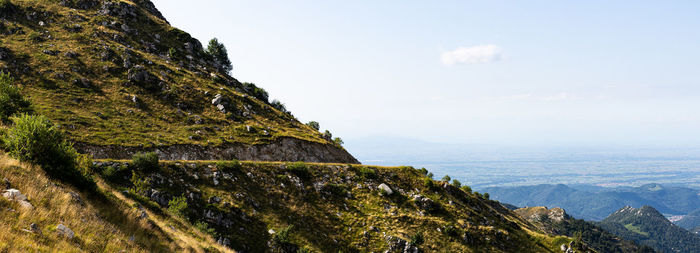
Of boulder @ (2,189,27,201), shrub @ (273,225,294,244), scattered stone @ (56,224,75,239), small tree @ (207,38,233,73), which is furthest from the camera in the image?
small tree @ (207,38,233,73)

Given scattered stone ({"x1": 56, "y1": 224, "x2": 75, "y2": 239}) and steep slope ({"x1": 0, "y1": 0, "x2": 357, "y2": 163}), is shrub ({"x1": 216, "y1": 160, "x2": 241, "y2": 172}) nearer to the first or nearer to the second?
steep slope ({"x1": 0, "y1": 0, "x2": 357, "y2": 163})

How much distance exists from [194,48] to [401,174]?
99956 millimetres

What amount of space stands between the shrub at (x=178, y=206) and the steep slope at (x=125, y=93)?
2244 cm

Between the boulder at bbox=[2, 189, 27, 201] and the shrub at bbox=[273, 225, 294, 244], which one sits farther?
the shrub at bbox=[273, 225, 294, 244]

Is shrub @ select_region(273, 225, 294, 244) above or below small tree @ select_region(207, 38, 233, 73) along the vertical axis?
below

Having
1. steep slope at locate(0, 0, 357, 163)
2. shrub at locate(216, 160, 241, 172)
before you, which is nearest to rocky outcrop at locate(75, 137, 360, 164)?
steep slope at locate(0, 0, 357, 163)

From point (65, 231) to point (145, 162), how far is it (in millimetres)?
30337

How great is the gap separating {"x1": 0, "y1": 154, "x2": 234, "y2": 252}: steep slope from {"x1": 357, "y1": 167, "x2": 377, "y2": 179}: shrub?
3889 cm

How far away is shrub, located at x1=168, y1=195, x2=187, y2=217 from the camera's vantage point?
34.2 m

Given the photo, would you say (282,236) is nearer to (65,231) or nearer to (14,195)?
(65,231)

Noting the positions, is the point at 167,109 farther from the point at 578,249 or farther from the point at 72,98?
the point at 578,249

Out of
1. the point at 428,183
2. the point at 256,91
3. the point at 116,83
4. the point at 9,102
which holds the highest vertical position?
the point at 256,91

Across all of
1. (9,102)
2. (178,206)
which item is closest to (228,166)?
(178,206)

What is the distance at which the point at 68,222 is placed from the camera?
15.7 m
